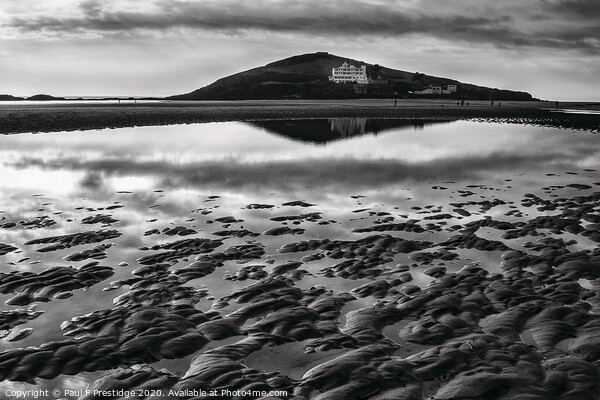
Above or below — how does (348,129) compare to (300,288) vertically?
above

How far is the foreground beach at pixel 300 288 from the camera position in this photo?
20.0 ft

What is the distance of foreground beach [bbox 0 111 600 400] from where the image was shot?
6.08 m

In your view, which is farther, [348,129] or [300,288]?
[348,129]

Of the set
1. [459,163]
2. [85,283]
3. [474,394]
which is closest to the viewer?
[474,394]

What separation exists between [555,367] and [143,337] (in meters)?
5.77

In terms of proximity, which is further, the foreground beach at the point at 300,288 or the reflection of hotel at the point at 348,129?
the reflection of hotel at the point at 348,129

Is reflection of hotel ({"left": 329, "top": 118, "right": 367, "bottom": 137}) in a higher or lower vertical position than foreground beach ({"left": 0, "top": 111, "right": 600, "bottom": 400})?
higher

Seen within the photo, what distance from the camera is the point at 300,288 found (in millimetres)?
9164

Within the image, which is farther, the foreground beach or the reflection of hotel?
the reflection of hotel

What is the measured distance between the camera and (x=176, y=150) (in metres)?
31.7

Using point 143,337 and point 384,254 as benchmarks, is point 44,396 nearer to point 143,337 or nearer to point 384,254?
point 143,337

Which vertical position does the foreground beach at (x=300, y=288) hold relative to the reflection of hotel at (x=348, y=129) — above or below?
below

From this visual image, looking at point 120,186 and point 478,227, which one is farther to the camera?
point 120,186

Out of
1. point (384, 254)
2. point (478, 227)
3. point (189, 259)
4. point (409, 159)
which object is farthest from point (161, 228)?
point (409, 159)
